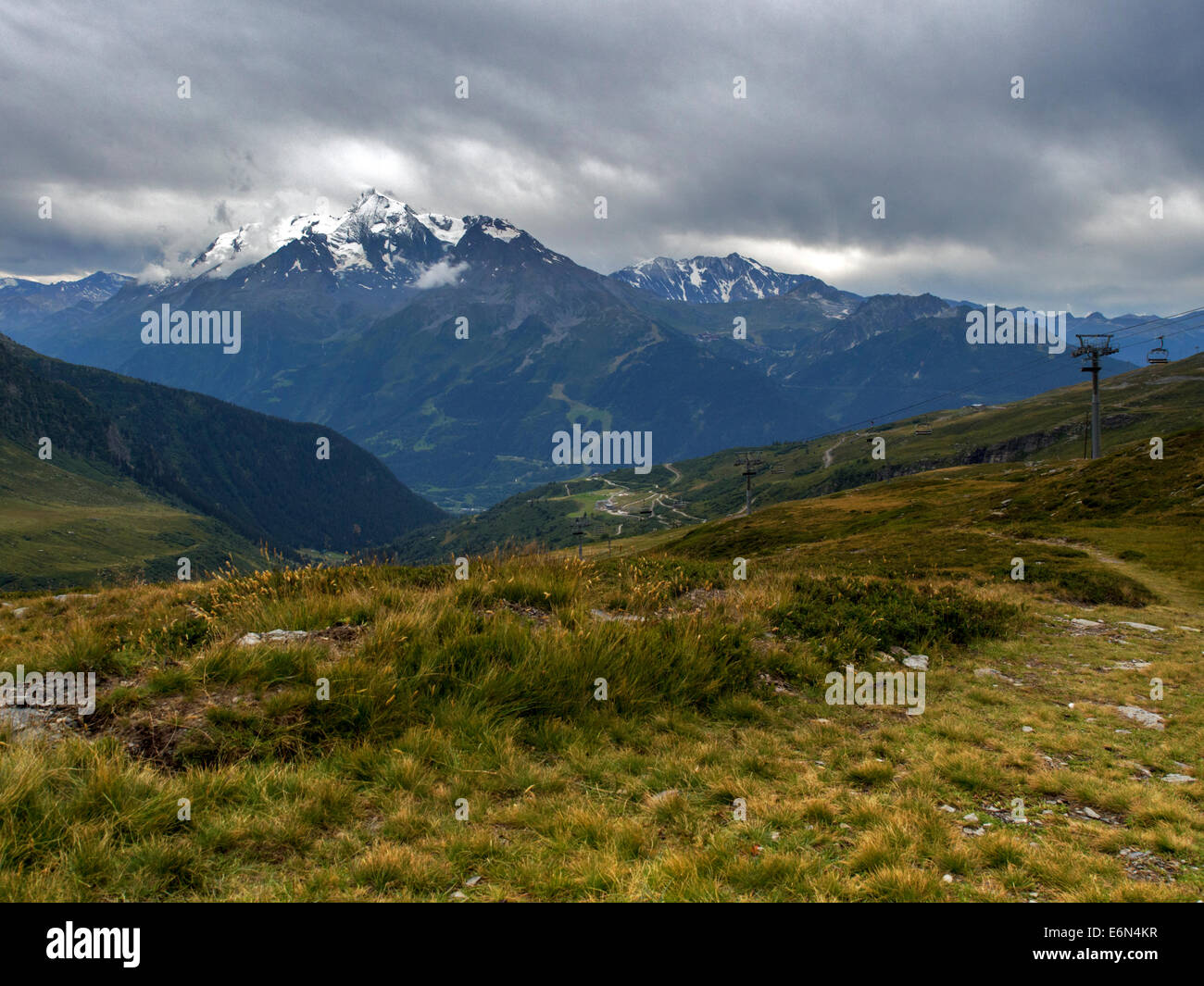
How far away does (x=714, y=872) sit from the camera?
15.4 feet

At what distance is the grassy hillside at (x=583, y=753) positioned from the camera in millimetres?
4629

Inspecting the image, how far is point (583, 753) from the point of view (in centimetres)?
676

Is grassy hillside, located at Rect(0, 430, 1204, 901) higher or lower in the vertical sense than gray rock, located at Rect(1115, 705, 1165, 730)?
higher

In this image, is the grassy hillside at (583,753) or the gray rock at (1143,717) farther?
the gray rock at (1143,717)

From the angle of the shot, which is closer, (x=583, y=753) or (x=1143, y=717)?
(x=583, y=753)

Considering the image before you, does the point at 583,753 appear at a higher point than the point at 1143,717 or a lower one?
higher

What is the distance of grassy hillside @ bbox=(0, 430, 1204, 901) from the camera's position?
182 inches

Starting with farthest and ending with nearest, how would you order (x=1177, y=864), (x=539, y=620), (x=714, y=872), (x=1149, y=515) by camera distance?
(x=1149, y=515), (x=539, y=620), (x=1177, y=864), (x=714, y=872)

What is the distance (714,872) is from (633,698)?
3.51m

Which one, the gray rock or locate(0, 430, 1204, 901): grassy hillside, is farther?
the gray rock

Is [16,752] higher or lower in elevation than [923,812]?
higher
